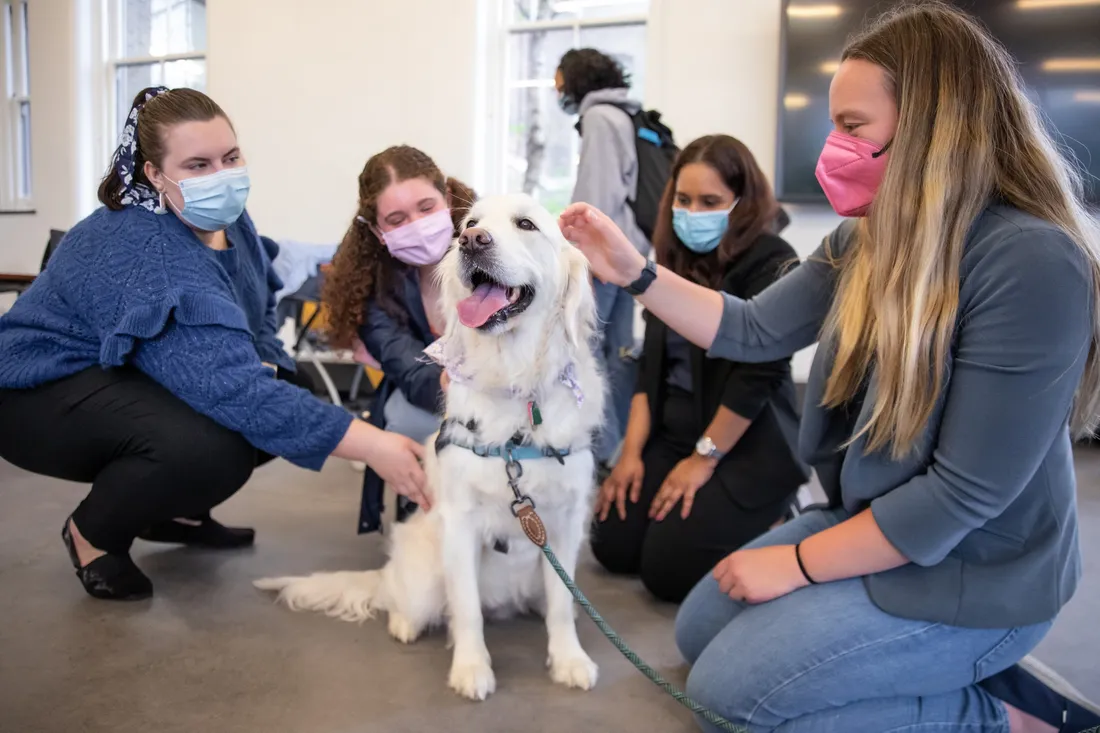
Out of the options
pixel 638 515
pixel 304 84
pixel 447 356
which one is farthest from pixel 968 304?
pixel 304 84

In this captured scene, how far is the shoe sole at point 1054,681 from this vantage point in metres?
1.63

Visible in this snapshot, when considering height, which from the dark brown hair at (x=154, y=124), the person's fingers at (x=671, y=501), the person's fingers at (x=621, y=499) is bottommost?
the person's fingers at (x=621, y=499)

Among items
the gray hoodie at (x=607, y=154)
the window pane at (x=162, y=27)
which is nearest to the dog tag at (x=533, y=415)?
the gray hoodie at (x=607, y=154)

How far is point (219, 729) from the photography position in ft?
4.94

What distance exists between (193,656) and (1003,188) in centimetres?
187

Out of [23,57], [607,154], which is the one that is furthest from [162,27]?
[607,154]

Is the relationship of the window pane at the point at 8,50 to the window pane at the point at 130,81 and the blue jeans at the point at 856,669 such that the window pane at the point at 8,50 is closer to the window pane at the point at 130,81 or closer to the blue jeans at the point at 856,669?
the window pane at the point at 130,81

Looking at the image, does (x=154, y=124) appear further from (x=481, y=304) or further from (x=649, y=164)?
(x=649, y=164)

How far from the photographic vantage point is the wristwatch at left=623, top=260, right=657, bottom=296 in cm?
173

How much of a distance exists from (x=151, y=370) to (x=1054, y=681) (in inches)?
87.7

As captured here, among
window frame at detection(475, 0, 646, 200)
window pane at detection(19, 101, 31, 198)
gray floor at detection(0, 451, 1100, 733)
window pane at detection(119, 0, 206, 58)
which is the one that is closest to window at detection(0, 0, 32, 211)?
window pane at detection(19, 101, 31, 198)

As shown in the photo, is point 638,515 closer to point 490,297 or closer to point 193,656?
point 490,297

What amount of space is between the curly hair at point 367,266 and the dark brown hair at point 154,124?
0.49m

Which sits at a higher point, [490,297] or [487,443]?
[490,297]
